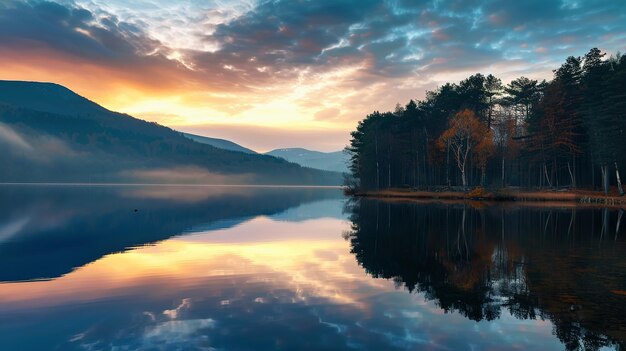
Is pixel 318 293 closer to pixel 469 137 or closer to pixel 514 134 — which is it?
pixel 469 137

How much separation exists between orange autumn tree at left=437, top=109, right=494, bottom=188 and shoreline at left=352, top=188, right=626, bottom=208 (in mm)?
4047

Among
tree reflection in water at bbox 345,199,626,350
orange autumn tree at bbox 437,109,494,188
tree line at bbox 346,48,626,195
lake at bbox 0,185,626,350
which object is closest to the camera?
lake at bbox 0,185,626,350

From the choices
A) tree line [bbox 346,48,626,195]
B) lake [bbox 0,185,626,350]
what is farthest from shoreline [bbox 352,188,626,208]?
lake [bbox 0,185,626,350]

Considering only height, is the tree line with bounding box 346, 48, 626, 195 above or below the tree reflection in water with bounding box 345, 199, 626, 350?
above

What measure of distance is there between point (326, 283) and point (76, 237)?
26707 millimetres

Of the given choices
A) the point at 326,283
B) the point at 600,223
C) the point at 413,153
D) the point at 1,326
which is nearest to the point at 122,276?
the point at 1,326

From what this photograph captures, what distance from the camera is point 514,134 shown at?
109 meters

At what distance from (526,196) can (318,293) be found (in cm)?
8143

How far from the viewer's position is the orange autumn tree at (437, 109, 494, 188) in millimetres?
87500

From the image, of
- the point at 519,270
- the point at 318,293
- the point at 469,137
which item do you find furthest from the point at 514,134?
the point at 318,293

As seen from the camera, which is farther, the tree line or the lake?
the tree line

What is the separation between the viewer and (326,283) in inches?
742

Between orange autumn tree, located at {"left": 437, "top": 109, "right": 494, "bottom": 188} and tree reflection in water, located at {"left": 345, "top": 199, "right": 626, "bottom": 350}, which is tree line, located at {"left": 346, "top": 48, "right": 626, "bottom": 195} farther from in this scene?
tree reflection in water, located at {"left": 345, "top": 199, "right": 626, "bottom": 350}

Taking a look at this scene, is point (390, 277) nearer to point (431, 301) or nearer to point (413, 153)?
point (431, 301)
